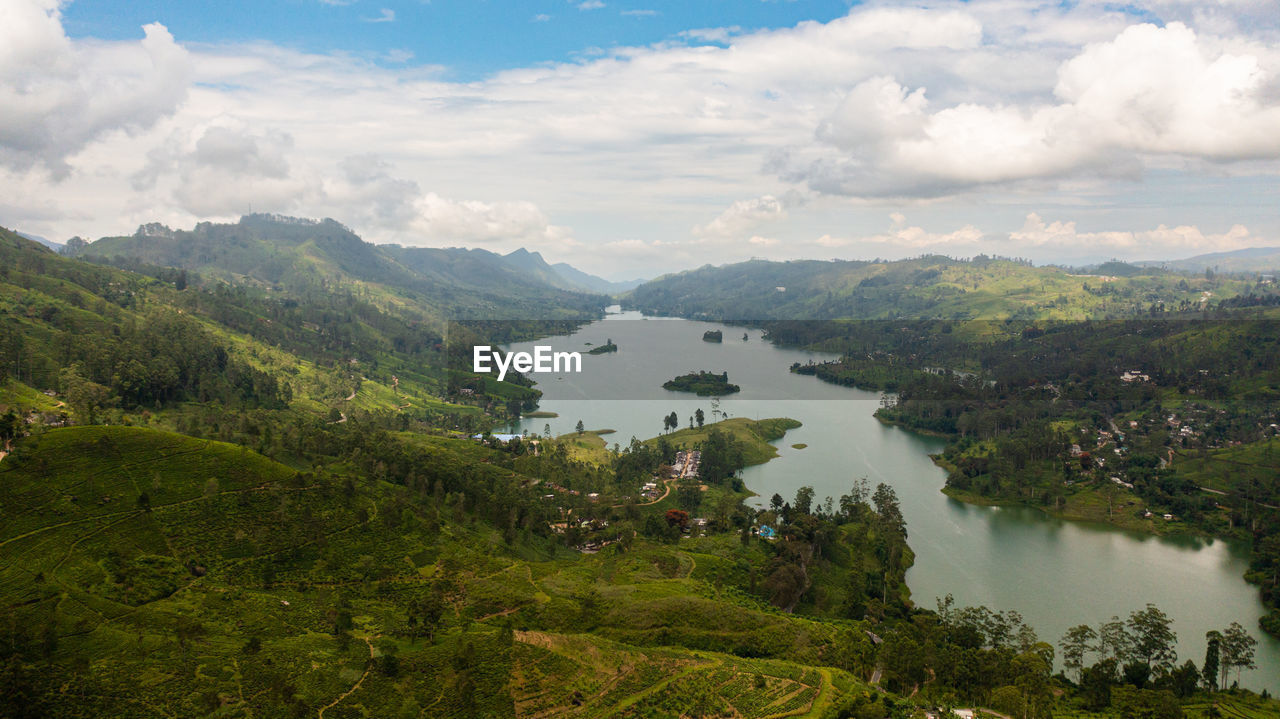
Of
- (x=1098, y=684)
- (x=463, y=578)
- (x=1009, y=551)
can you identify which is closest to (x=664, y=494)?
(x=1009, y=551)

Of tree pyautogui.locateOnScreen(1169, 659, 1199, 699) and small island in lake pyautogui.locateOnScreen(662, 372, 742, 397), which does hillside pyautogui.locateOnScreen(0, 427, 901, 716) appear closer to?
tree pyautogui.locateOnScreen(1169, 659, 1199, 699)

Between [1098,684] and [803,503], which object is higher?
[803,503]

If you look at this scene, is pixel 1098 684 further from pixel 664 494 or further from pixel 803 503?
pixel 664 494

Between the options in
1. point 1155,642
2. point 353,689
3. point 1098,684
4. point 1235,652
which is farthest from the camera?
point 1155,642

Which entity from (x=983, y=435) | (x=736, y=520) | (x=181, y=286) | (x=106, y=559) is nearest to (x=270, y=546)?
(x=106, y=559)

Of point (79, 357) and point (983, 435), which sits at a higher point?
point (79, 357)

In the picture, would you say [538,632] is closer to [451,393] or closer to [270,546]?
[270,546]

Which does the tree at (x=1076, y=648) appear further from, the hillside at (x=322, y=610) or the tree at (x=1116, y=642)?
the hillside at (x=322, y=610)

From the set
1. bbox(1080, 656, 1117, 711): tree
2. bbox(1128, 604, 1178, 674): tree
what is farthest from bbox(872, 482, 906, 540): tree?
bbox(1080, 656, 1117, 711): tree
